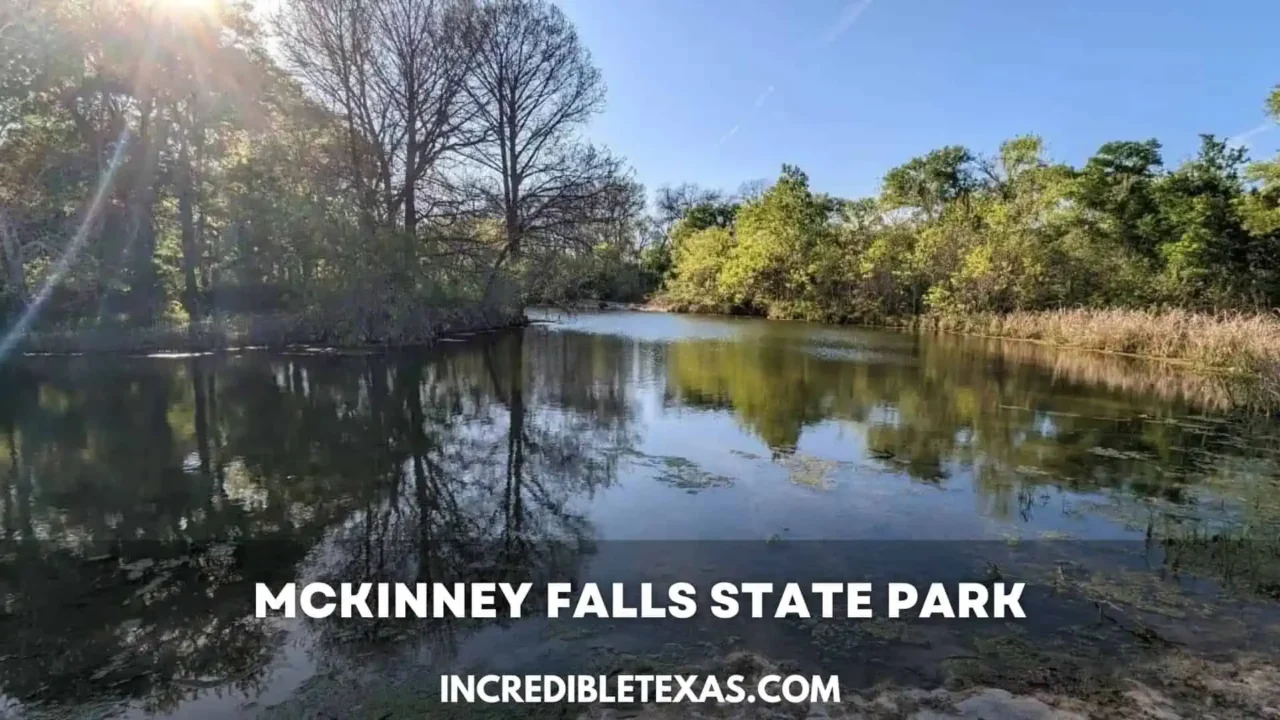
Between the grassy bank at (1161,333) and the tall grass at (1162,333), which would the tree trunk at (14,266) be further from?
the tall grass at (1162,333)

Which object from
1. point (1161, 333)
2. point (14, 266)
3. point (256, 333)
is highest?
point (14, 266)

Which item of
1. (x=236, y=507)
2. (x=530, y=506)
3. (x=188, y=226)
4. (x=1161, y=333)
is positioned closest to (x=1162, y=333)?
(x=1161, y=333)

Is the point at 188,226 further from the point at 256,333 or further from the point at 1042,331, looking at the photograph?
the point at 1042,331

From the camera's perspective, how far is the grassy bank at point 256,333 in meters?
17.5

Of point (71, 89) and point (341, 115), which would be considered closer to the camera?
point (71, 89)

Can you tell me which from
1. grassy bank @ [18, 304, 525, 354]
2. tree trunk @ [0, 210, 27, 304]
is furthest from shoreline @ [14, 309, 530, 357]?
tree trunk @ [0, 210, 27, 304]

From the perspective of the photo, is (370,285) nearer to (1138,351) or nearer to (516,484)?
(516,484)

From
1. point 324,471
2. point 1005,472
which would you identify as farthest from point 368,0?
point 1005,472

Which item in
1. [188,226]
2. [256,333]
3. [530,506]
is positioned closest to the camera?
[530,506]

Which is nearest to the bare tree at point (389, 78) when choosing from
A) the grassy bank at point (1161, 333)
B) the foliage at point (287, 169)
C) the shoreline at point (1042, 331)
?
the foliage at point (287, 169)

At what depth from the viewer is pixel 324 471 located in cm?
784

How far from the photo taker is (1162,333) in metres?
21.1

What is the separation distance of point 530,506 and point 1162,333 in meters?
22.3

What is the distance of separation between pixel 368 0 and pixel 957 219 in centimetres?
2955
